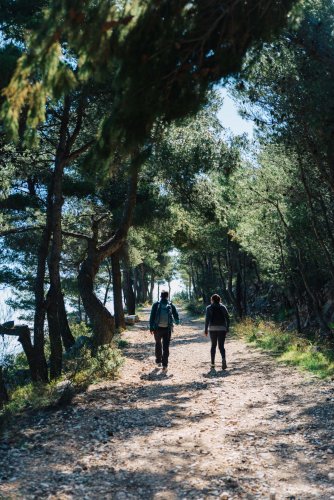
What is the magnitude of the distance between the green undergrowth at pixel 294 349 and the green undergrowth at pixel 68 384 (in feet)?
16.1

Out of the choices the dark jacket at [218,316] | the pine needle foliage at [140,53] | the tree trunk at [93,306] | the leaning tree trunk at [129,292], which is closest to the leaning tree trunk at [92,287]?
the tree trunk at [93,306]

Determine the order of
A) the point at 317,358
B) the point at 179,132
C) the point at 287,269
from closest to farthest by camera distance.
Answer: the point at 317,358
the point at 179,132
the point at 287,269

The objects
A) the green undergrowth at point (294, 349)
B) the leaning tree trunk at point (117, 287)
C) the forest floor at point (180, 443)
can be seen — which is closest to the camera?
the forest floor at point (180, 443)

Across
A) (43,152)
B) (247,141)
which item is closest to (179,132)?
(247,141)

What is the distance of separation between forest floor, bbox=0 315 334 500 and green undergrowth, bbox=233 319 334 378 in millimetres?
838

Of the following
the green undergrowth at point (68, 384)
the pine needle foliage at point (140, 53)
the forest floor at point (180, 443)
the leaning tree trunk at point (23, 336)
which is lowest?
the forest floor at point (180, 443)

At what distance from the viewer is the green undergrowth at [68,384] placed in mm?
9562

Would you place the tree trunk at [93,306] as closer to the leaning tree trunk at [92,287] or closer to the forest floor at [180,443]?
the leaning tree trunk at [92,287]

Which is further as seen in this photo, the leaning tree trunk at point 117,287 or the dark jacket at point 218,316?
the leaning tree trunk at point 117,287

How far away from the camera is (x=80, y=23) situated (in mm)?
5719

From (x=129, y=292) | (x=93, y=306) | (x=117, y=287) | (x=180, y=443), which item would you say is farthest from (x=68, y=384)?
(x=129, y=292)

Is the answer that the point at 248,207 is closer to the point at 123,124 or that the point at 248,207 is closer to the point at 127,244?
the point at 127,244

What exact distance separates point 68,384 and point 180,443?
3408 mm

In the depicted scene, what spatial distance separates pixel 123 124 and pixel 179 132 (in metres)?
10.6
